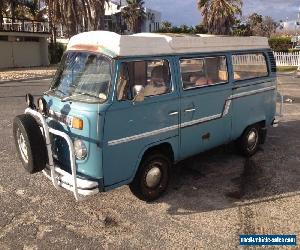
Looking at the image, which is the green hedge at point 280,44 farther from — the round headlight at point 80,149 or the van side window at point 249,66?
the round headlight at point 80,149

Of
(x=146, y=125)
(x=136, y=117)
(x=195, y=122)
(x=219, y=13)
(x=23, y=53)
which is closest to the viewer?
(x=136, y=117)

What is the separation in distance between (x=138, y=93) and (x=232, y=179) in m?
2.58

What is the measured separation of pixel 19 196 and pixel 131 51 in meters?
2.86

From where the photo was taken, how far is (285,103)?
13078mm

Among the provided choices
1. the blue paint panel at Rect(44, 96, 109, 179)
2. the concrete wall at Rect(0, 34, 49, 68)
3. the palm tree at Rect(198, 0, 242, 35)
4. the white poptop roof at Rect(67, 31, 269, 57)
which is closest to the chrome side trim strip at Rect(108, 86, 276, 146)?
the blue paint panel at Rect(44, 96, 109, 179)

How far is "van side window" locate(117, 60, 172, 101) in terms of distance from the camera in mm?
4707

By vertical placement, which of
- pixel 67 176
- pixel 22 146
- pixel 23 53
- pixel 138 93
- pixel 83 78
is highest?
→ pixel 23 53

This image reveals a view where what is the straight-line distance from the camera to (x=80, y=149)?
4.57 metres

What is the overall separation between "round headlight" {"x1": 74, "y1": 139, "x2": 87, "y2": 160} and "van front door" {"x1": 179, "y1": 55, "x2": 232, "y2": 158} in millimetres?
1636

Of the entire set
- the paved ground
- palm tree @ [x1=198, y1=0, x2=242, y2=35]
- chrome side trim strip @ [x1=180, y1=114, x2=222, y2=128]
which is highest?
palm tree @ [x1=198, y1=0, x2=242, y2=35]

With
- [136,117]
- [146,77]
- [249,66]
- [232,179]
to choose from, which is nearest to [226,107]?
[249,66]

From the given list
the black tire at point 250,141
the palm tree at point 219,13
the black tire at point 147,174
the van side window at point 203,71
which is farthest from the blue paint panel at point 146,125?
the palm tree at point 219,13

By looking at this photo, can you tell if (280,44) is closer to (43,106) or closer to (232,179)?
(232,179)

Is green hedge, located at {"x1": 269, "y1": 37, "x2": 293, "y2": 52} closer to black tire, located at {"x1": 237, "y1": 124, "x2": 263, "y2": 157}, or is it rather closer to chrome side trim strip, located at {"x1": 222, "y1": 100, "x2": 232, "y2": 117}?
black tire, located at {"x1": 237, "y1": 124, "x2": 263, "y2": 157}
